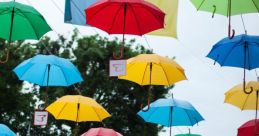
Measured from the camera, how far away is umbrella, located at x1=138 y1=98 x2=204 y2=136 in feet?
31.9

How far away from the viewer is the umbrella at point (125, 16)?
23.0 ft

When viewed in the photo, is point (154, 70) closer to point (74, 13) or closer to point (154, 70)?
point (154, 70)

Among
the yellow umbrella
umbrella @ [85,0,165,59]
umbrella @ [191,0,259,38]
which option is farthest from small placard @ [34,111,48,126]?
the yellow umbrella

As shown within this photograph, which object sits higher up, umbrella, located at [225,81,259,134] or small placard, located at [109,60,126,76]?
small placard, located at [109,60,126,76]

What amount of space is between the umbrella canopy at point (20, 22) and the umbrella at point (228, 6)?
232 centimetres

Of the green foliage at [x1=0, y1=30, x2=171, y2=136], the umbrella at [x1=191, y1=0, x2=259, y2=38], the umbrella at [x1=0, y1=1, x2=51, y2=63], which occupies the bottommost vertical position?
the green foliage at [x1=0, y1=30, x2=171, y2=136]

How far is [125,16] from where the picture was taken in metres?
7.14

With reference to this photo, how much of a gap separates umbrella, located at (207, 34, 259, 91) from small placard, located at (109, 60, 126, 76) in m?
1.87

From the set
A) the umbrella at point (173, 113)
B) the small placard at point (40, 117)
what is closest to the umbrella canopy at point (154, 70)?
the umbrella at point (173, 113)

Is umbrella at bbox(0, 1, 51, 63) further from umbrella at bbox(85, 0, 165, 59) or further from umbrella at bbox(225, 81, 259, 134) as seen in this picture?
umbrella at bbox(225, 81, 259, 134)

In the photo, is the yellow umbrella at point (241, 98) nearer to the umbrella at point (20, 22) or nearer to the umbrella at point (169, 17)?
the umbrella at point (169, 17)

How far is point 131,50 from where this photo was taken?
92.4ft

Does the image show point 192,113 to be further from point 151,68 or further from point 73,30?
point 73,30

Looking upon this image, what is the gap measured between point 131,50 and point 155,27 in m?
21.0
